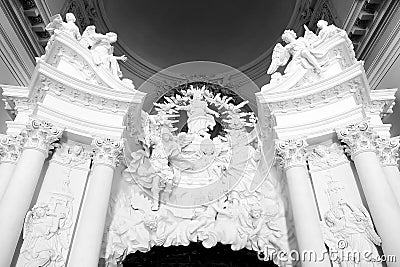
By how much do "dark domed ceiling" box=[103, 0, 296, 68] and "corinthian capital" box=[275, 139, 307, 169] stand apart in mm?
7340

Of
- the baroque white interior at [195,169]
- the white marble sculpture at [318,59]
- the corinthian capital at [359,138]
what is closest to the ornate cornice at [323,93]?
the baroque white interior at [195,169]

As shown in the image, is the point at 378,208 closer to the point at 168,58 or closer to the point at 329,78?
the point at 329,78

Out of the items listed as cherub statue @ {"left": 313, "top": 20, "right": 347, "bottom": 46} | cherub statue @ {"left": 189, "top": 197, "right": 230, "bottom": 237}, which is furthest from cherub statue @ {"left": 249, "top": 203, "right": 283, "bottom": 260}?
cherub statue @ {"left": 313, "top": 20, "right": 347, "bottom": 46}

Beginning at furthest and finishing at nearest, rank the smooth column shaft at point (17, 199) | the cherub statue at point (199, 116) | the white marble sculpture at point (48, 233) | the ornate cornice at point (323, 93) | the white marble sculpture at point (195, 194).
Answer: the cherub statue at point (199, 116) → the ornate cornice at point (323, 93) → the white marble sculpture at point (195, 194) → the white marble sculpture at point (48, 233) → the smooth column shaft at point (17, 199)

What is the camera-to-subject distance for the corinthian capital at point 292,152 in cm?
605

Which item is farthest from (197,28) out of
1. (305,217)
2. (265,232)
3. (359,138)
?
(305,217)

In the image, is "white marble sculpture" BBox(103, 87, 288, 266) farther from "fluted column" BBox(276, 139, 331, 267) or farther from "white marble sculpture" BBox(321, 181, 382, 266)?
"white marble sculpture" BBox(321, 181, 382, 266)

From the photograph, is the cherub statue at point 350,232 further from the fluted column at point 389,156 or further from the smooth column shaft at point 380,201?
the fluted column at point 389,156

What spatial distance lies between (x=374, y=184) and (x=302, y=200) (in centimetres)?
102

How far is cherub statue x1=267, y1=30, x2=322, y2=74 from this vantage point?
22.8ft

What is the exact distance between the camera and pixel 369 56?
8.09 meters

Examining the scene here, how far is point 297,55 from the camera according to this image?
719cm

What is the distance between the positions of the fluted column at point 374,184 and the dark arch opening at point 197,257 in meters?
1.94

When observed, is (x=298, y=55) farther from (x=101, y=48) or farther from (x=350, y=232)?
(x=101, y=48)
